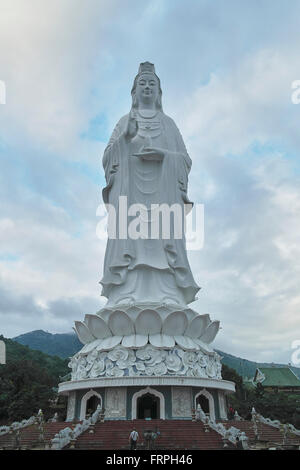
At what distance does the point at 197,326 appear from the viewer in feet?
44.8

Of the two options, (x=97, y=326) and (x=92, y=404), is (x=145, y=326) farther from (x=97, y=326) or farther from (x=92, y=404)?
(x=92, y=404)

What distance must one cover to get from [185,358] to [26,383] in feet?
32.1

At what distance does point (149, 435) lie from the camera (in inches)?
359

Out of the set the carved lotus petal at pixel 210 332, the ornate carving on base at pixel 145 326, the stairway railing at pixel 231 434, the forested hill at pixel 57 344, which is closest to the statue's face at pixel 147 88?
the ornate carving on base at pixel 145 326

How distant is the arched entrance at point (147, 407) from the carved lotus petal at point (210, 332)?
2.66 m

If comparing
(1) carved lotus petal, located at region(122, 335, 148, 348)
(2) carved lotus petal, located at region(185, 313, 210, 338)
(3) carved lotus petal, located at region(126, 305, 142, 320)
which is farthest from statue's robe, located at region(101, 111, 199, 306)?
(1) carved lotus petal, located at region(122, 335, 148, 348)

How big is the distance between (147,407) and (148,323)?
8.73ft

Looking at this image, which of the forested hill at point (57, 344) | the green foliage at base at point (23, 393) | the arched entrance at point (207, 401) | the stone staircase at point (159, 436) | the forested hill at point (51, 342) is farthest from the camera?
the forested hill at point (51, 342)

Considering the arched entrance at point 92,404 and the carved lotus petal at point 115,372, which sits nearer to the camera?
the carved lotus petal at point 115,372

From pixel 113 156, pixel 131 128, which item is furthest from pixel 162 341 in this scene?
pixel 131 128

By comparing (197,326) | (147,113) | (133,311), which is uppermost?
(147,113)

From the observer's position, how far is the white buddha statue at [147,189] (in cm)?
1434

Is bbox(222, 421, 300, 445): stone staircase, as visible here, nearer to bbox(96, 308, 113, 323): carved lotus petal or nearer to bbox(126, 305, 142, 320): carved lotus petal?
bbox(126, 305, 142, 320): carved lotus petal

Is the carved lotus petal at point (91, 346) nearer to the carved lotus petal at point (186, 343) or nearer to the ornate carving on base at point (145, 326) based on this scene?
the ornate carving on base at point (145, 326)
